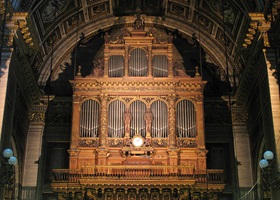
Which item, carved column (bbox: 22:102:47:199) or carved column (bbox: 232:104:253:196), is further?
carved column (bbox: 232:104:253:196)

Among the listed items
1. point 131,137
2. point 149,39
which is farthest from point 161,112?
point 149,39

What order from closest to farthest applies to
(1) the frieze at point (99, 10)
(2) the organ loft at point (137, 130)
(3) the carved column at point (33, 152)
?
(2) the organ loft at point (137, 130) < (3) the carved column at point (33, 152) < (1) the frieze at point (99, 10)

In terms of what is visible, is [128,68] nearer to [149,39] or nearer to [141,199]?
[149,39]

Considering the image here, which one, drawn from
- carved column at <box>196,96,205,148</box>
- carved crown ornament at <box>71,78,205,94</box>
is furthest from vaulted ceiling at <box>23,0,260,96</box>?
carved column at <box>196,96,205,148</box>

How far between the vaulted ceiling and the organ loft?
8.76 feet

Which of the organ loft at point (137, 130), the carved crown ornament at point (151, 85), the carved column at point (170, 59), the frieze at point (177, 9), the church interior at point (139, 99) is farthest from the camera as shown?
the frieze at point (177, 9)

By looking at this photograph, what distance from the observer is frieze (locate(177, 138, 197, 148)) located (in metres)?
24.0

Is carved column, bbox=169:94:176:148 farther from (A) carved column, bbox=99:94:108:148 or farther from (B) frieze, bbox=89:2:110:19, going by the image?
(B) frieze, bbox=89:2:110:19

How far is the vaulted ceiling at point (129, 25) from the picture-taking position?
27391mm

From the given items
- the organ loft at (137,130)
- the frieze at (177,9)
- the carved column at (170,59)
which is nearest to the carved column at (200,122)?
the organ loft at (137,130)

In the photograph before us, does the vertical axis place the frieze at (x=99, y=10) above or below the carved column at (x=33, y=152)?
above

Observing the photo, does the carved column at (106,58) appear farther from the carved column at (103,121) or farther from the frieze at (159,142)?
the frieze at (159,142)

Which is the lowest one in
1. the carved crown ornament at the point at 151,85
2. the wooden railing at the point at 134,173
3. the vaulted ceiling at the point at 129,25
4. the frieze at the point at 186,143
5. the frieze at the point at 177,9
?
the wooden railing at the point at 134,173

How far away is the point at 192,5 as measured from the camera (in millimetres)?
28141
